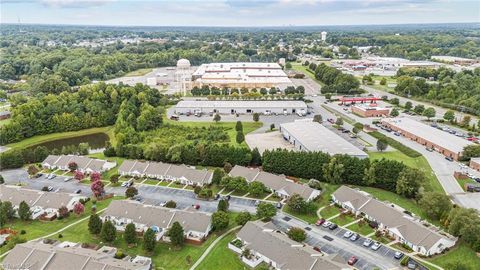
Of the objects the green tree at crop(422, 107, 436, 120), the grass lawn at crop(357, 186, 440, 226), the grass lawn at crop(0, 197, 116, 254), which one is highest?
the green tree at crop(422, 107, 436, 120)

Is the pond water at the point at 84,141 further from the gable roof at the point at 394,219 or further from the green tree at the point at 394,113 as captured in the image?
the green tree at the point at 394,113

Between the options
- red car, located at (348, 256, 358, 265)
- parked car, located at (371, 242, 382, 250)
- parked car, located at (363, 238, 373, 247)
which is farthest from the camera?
parked car, located at (363, 238, 373, 247)

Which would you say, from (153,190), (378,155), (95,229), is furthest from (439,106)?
(95,229)

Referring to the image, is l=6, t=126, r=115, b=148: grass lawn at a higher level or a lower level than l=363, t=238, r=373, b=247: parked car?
lower

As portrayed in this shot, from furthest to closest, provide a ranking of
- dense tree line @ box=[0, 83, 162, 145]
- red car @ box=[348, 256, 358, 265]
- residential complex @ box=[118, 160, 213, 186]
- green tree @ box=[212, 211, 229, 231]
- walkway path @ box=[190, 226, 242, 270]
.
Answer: dense tree line @ box=[0, 83, 162, 145], residential complex @ box=[118, 160, 213, 186], green tree @ box=[212, 211, 229, 231], walkway path @ box=[190, 226, 242, 270], red car @ box=[348, 256, 358, 265]

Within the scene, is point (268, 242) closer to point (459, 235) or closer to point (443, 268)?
point (443, 268)

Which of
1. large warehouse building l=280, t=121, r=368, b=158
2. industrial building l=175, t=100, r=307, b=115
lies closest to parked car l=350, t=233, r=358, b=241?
large warehouse building l=280, t=121, r=368, b=158

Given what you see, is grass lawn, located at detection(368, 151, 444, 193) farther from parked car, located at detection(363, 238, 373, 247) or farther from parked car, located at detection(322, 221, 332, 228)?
parked car, located at detection(322, 221, 332, 228)
